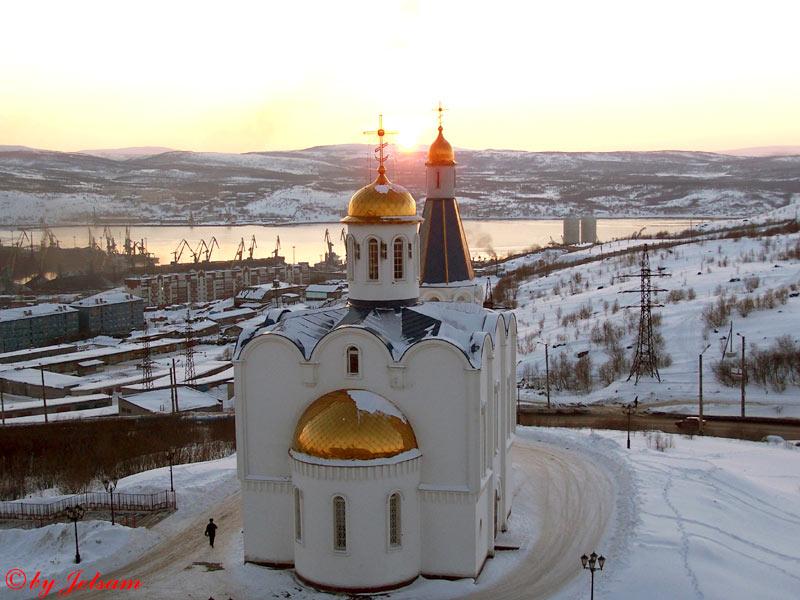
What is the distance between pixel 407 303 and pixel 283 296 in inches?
1513

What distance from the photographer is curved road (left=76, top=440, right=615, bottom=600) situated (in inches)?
437

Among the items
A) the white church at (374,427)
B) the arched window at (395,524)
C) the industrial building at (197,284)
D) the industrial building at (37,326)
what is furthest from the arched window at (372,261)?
the industrial building at (197,284)

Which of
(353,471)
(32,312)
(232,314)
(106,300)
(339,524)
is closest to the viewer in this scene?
(353,471)

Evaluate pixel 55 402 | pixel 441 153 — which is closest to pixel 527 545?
pixel 441 153

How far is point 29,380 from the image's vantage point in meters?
30.3

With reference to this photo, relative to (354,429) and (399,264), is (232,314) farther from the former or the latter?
(354,429)

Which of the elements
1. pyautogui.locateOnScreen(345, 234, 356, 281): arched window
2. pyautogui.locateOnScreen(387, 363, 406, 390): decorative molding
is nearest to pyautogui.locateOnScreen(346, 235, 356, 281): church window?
pyautogui.locateOnScreen(345, 234, 356, 281): arched window

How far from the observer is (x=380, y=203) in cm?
1191

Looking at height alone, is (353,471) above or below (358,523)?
above

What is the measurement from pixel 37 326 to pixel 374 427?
116ft

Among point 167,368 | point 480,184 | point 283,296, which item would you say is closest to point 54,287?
point 283,296

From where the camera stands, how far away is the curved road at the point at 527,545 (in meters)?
11.1

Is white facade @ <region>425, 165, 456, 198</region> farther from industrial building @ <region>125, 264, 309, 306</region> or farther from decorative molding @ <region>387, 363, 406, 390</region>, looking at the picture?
industrial building @ <region>125, 264, 309, 306</region>

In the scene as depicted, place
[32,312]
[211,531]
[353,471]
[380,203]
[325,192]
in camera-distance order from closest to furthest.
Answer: [353,471] < [380,203] < [211,531] < [32,312] < [325,192]
